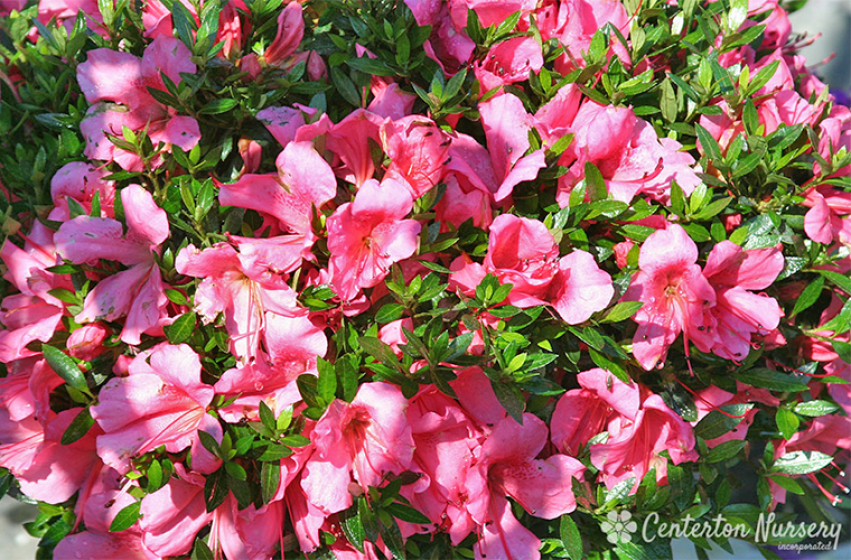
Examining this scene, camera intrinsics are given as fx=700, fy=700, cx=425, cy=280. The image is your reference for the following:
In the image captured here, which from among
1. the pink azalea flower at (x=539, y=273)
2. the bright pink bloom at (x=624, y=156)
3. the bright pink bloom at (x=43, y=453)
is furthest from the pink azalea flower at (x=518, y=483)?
the bright pink bloom at (x=43, y=453)

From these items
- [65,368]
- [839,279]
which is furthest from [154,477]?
[839,279]

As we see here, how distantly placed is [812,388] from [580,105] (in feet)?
2.73

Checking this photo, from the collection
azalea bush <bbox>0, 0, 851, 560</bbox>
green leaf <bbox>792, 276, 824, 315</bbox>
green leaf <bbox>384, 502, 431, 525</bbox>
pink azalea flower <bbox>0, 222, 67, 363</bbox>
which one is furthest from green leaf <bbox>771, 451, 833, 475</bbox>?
pink azalea flower <bbox>0, 222, 67, 363</bbox>

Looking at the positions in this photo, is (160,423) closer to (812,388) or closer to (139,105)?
(139,105)

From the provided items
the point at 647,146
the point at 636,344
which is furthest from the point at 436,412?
the point at 647,146

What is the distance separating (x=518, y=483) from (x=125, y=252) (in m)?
0.89

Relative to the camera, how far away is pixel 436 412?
1320 mm

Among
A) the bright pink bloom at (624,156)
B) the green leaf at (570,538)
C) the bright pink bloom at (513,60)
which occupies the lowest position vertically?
the green leaf at (570,538)

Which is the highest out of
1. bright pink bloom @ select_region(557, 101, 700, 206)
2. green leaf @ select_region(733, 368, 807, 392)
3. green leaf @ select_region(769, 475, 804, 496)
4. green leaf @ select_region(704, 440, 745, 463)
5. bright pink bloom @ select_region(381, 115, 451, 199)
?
bright pink bloom @ select_region(381, 115, 451, 199)

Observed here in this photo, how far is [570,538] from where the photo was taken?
137cm

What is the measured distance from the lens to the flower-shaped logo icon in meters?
1.41

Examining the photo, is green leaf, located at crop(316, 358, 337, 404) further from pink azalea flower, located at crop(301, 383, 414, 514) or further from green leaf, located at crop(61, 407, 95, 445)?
green leaf, located at crop(61, 407, 95, 445)

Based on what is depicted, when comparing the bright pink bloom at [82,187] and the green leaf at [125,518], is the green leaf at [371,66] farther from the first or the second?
the green leaf at [125,518]

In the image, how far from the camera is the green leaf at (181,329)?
4.26 ft
